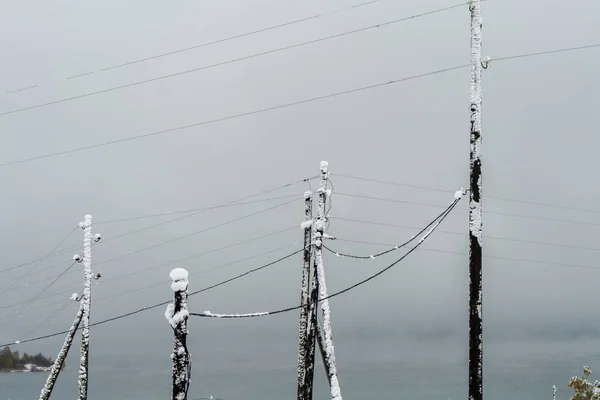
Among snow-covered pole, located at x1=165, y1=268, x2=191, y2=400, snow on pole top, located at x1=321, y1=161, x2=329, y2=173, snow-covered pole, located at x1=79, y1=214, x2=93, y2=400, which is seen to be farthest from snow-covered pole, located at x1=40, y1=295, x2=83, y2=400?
snow-covered pole, located at x1=165, y1=268, x2=191, y2=400

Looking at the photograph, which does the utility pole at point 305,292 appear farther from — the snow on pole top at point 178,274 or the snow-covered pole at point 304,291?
the snow on pole top at point 178,274

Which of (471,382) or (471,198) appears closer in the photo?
(471,382)

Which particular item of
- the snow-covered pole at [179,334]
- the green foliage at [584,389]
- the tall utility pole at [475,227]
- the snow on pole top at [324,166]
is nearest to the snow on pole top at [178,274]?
the snow-covered pole at [179,334]

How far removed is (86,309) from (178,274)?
1795cm

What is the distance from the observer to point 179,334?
43.2 ft

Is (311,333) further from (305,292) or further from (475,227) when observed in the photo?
(475,227)

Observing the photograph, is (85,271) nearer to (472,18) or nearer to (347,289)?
(347,289)

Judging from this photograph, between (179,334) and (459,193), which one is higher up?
(459,193)

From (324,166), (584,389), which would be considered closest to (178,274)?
(324,166)

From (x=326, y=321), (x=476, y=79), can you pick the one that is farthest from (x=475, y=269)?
(x=326, y=321)

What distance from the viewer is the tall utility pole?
14.3m

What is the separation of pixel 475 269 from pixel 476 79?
452 cm

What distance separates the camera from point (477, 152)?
15422 millimetres

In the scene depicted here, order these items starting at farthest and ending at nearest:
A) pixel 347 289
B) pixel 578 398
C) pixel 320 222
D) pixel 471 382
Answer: pixel 578 398
pixel 320 222
pixel 347 289
pixel 471 382
